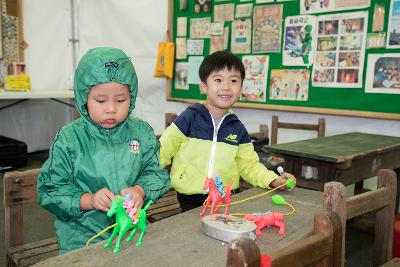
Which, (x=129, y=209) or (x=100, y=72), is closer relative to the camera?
(x=129, y=209)

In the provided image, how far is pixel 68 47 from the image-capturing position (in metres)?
5.88

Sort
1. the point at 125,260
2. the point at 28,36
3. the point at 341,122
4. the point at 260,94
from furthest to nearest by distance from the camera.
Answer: the point at 28,36, the point at 260,94, the point at 341,122, the point at 125,260

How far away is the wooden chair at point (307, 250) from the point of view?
0.65 meters

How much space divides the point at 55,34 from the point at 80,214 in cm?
508

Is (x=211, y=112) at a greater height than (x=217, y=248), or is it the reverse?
(x=211, y=112)

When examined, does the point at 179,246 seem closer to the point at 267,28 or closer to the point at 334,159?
the point at 334,159

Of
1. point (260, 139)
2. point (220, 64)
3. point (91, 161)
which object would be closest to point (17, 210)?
point (91, 161)

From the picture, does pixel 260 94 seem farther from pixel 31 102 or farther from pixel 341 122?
pixel 31 102

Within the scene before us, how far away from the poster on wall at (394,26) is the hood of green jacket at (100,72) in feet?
8.93

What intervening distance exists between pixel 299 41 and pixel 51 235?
9.05 feet

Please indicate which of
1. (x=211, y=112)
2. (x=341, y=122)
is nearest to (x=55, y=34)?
(x=341, y=122)

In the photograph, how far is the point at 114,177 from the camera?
4.27 ft

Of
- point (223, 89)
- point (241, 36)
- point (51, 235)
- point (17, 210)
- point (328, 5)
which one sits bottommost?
point (51, 235)

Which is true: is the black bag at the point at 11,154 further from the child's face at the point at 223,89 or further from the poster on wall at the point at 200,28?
the child's face at the point at 223,89
